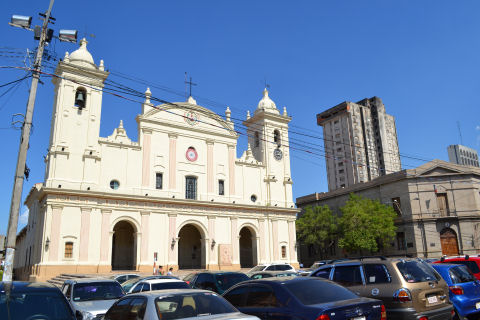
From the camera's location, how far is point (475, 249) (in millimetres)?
37250

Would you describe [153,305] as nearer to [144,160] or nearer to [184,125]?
[144,160]

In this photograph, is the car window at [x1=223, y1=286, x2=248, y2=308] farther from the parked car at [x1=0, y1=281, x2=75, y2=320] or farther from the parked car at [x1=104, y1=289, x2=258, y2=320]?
the parked car at [x1=0, y1=281, x2=75, y2=320]

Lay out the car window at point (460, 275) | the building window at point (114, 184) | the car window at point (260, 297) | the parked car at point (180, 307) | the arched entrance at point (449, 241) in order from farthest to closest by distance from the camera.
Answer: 1. the arched entrance at point (449, 241)
2. the building window at point (114, 184)
3. the car window at point (460, 275)
4. the car window at point (260, 297)
5. the parked car at point (180, 307)

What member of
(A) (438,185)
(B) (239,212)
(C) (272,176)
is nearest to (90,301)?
(B) (239,212)

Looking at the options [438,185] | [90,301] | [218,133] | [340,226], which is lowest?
[90,301]

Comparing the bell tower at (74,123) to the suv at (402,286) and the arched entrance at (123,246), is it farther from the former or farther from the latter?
the suv at (402,286)

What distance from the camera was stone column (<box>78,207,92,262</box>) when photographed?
92.0 ft

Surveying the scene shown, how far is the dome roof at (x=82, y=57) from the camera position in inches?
1241

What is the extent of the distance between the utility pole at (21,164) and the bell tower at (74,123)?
1536 cm

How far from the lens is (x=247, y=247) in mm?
39250

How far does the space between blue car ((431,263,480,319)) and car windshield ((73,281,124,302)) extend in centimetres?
882

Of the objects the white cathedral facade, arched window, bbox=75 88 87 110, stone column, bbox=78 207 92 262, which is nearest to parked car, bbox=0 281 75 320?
the white cathedral facade

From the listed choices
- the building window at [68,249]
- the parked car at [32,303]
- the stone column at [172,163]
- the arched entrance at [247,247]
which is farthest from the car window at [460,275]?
the arched entrance at [247,247]

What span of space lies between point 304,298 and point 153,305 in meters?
2.50
